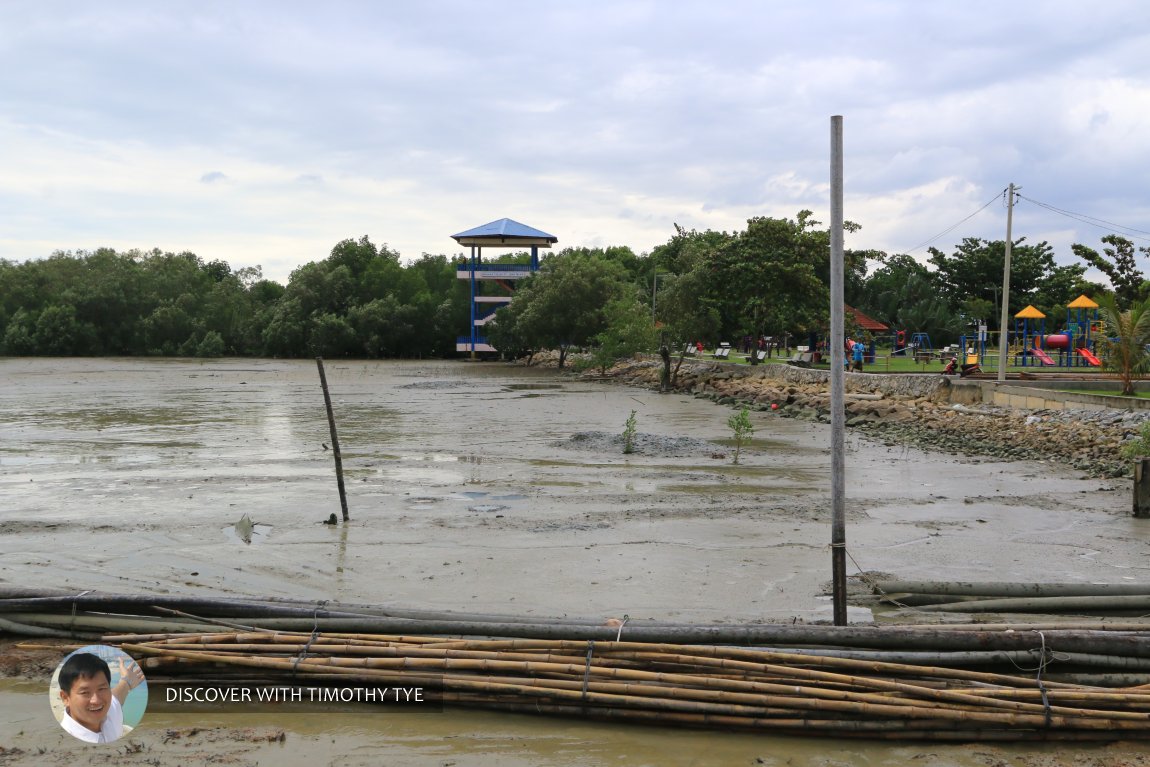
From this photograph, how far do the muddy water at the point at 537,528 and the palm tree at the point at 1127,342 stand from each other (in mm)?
7981

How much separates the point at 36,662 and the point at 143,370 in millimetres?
60738

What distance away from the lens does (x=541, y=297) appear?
57344mm

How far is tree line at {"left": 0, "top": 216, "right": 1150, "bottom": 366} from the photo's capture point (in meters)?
41.6

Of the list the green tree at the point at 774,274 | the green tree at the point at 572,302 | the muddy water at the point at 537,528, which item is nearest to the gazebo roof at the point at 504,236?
the green tree at the point at 572,302

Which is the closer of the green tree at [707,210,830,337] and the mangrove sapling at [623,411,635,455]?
the mangrove sapling at [623,411,635,455]

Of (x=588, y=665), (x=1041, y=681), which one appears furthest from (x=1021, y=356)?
(x=588, y=665)

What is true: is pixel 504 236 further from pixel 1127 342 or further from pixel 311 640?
pixel 311 640

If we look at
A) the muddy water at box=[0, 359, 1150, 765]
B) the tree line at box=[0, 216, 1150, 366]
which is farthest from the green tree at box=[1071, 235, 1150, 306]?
the muddy water at box=[0, 359, 1150, 765]

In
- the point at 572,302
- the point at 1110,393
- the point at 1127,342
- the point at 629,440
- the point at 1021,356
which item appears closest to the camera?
the point at 629,440

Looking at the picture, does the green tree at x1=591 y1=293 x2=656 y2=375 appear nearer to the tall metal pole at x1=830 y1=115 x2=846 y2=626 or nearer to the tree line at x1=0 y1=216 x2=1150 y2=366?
the tree line at x1=0 y1=216 x2=1150 y2=366

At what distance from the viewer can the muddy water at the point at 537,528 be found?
27.3ft

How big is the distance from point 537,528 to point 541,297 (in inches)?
1799

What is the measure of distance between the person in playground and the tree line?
1397 inches

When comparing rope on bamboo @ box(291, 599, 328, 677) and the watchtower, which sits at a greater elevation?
the watchtower
